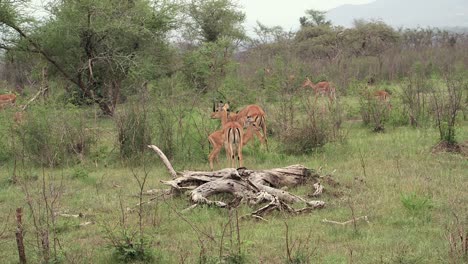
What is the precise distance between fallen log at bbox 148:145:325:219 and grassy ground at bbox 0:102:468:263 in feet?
0.53

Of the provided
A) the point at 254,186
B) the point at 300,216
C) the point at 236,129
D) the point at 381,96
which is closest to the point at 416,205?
the point at 300,216

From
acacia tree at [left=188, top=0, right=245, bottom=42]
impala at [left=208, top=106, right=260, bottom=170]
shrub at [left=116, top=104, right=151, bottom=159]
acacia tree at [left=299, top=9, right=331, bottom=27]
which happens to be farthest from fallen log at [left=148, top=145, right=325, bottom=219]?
acacia tree at [left=299, top=9, right=331, bottom=27]

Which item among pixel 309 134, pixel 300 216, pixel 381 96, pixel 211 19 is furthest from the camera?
pixel 211 19

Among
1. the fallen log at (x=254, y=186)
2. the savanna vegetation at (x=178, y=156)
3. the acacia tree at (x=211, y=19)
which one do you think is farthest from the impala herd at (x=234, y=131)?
the acacia tree at (x=211, y=19)

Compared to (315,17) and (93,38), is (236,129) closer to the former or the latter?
(93,38)

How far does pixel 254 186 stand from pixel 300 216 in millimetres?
830

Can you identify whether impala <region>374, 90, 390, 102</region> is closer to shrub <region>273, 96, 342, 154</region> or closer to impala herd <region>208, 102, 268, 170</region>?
shrub <region>273, 96, 342, 154</region>

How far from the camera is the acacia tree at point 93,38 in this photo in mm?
14977

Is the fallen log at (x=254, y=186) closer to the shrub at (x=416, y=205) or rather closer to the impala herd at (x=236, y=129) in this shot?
the shrub at (x=416, y=205)

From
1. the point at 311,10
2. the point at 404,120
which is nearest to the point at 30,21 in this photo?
the point at 404,120

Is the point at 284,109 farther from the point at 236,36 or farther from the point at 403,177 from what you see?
the point at 236,36

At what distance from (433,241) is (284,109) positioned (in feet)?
19.4

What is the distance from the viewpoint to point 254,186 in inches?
256

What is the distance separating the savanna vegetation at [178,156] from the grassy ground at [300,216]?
2 cm
